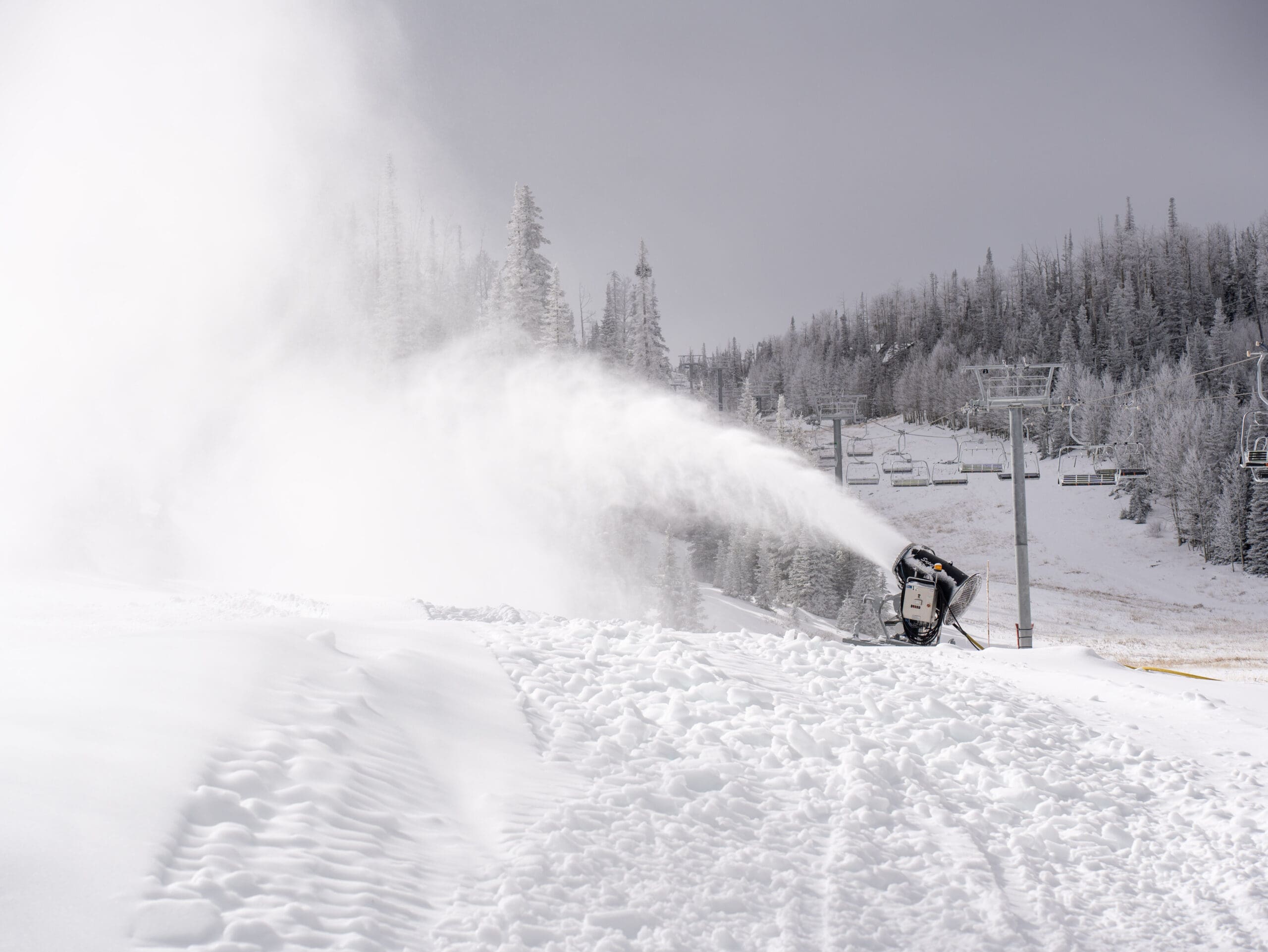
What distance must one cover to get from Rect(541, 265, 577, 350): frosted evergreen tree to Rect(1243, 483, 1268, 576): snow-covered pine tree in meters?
44.7

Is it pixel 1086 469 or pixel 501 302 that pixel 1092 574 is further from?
pixel 501 302

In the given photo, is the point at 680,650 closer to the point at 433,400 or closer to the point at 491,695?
the point at 491,695

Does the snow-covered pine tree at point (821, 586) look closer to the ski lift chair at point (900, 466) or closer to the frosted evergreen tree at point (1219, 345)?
the ski lift chair at point (900, 466)

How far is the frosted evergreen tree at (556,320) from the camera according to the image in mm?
35531

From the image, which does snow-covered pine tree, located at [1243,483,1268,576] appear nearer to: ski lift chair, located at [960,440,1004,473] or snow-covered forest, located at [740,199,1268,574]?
snow-covered forest, located at [740,199,1268,574]

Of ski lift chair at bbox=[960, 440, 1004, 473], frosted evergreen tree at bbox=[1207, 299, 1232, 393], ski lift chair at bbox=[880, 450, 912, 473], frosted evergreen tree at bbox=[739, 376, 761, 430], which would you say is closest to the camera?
ski lift chair at bbox=[880, 450, 912, 473]

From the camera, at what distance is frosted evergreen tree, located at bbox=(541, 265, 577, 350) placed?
117 feet

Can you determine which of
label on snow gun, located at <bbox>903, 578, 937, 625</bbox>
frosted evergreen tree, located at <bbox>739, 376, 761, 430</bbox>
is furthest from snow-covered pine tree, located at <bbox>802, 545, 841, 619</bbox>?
label on snow gun, located at <bbox>903, 578, 937, 625</bbox>

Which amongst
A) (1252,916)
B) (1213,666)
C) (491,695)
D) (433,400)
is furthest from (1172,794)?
(433,400)

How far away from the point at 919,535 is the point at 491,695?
5833 centimetres

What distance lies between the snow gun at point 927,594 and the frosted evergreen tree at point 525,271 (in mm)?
25617

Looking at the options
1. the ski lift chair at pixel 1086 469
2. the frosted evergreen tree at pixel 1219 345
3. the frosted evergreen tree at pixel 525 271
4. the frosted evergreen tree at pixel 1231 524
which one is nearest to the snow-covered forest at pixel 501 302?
the frosted evergreen tree at pixel 525 271

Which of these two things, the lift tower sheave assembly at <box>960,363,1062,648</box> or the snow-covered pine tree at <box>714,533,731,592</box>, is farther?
the snow-covered pine tree at <box>714,533,731,592</box>

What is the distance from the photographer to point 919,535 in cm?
5922
